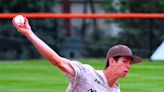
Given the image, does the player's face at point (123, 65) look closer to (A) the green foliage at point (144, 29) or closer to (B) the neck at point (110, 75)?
(B) the neck at point (110, 75)

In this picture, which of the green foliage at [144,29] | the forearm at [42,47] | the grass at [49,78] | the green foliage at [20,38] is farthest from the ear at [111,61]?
the green foliage at [144,29]

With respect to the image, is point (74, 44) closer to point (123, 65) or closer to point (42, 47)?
point (123, 65)

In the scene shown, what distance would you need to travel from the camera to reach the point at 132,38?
58.0 ft

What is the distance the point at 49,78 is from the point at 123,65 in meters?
7.03

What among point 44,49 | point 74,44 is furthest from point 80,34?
point 44,49

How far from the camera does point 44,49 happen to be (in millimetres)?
4902

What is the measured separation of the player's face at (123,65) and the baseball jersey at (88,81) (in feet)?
0.42

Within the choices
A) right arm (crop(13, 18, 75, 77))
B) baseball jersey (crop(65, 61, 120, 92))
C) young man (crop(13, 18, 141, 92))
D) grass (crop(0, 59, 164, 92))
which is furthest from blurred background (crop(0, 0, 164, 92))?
right arm (crop(13, 18, 75, 77))

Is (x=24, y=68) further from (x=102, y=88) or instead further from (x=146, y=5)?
(x=102, y=88)

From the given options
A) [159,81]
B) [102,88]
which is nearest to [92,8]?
[159,81]

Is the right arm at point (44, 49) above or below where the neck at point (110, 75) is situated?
above

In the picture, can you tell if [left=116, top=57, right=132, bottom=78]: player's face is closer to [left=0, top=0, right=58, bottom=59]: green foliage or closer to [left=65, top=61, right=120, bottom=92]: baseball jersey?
[left=65, top=61, right=120, bottom=92]: baseball jersey

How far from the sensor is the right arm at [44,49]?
15.9ft

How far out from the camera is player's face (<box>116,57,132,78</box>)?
17.7ft
